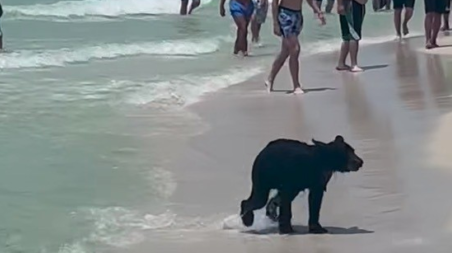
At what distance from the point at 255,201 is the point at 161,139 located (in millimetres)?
3745

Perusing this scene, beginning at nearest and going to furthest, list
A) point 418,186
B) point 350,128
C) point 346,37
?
point 418,186 → point 350,128 → point 346,37

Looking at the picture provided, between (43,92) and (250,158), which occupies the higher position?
(250,158)

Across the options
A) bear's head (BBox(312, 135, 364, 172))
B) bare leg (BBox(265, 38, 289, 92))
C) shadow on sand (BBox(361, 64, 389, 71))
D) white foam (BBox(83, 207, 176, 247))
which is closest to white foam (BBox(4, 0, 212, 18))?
shadow on sand (BBox(361, 64, 389, 71))

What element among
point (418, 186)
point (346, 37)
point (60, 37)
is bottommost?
point (60, 37)

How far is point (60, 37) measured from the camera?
22.6m

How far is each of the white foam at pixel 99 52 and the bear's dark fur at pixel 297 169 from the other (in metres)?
11.3

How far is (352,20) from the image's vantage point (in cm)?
1310

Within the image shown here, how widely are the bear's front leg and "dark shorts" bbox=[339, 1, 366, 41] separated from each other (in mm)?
6850

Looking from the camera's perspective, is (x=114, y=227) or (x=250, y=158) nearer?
(x=114, y=227)

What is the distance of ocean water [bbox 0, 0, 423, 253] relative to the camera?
727cm

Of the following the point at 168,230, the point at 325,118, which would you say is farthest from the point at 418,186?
the point at 325,118

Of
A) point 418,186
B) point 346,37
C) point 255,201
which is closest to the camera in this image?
point 255,201

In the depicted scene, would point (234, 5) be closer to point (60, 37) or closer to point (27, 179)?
point (60, 37)

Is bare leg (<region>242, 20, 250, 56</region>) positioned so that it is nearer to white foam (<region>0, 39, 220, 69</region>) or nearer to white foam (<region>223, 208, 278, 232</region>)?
white foam (<region>0, 39, 220, 69</region>)
